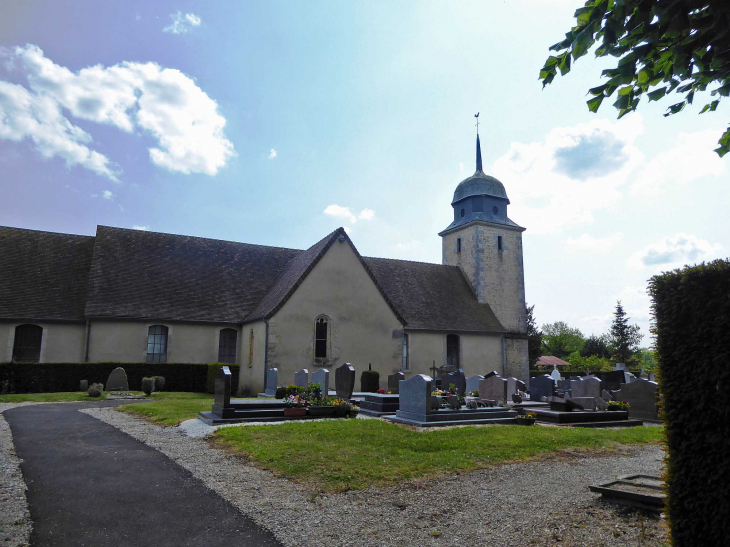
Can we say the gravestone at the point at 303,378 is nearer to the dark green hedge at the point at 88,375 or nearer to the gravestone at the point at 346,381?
the gravestone at the point at 346,381

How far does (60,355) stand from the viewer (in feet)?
74.2

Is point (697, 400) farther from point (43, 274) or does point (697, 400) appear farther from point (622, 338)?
point (622, 338)

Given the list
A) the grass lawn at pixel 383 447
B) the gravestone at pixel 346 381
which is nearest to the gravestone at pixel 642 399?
the grass lawn at pixel 383 447

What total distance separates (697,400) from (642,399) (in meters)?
12.9

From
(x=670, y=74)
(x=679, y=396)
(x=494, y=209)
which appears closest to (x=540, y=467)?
(x=679, y=396)

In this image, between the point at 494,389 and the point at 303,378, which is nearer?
the point at 494,389

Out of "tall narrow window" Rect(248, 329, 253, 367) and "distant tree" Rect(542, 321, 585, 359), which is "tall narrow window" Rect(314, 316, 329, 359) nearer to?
"tall narrow window" Rect(248, 329, 253, 367)

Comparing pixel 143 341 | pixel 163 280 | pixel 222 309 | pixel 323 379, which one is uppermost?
pixel 163 280

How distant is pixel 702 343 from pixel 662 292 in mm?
616

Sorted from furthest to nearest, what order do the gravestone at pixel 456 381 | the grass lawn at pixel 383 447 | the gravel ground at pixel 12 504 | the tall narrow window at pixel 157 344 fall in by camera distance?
the tall narrow window at pixel 157 344 < the gravestone at pixel 456 381 < the grass lawn at pixel 383 447 < the gravel ground at pixel 12 504

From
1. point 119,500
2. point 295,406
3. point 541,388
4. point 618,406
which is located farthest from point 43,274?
point 618,406

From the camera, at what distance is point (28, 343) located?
22.4m

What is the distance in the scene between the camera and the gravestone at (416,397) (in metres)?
12.8

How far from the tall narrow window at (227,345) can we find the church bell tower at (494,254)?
53.5 ft
